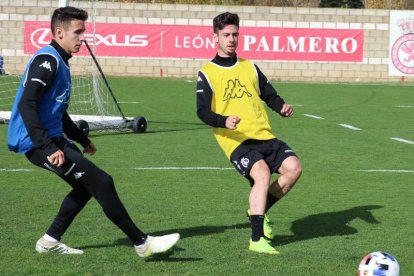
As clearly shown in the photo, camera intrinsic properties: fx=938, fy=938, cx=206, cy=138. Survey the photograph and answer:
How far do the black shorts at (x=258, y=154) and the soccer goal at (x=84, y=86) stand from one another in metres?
7.06

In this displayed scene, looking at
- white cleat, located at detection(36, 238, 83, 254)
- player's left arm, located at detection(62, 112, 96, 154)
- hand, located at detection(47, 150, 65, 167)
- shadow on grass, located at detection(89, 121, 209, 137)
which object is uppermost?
player's left arm, located at detection(62, 112, 96, 154)

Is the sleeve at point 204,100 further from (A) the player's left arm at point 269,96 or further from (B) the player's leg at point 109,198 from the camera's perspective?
(B) the player's leg at point 109,198

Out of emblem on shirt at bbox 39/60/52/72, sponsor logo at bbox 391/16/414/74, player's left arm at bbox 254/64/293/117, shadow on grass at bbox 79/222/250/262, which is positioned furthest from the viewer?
sponsor logo at bbox 391/16/414/74

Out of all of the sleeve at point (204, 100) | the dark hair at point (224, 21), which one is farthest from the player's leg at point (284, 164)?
the dark hair at point (224, 21)

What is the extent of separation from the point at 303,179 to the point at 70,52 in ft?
16.2

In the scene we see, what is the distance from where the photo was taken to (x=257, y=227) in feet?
22.6

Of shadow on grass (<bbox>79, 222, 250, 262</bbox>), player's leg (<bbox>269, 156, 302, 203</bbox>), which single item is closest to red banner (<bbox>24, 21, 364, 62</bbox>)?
shadow on grass (<bbox>79, 222, 250, 262</bbox>)

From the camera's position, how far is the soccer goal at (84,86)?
1606 centimetres

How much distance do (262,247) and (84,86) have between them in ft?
58.7

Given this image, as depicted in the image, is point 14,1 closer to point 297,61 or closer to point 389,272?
point 297,61

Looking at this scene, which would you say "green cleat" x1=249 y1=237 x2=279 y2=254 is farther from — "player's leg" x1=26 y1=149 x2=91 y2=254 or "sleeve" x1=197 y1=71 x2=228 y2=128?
"player's leg" x1=26 y1=149 x2=91 y2=254

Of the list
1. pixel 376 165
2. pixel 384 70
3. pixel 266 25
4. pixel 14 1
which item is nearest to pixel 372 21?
pixel 384 70

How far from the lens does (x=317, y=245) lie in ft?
23.5

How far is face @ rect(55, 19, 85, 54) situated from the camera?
21.1 feet
